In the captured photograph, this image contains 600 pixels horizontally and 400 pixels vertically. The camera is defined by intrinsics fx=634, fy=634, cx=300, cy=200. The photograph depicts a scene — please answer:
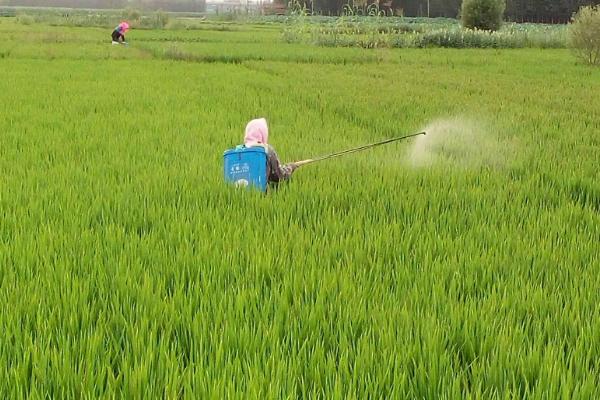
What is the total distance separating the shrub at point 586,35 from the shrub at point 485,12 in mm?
11529

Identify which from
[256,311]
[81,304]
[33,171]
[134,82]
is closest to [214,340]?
[256,311]

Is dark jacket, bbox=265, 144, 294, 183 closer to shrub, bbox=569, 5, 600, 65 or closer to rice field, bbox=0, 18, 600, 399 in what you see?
rice field, bbox=0, 18, 600, 399

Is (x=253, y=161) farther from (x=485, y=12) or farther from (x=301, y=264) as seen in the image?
(x=485, y=12)

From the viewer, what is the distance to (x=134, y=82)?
9.16m

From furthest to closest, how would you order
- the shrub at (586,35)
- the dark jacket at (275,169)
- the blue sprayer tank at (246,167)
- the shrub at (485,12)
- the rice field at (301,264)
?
the shrub at (485,12) < the shrub at (586,35) < the dark jacket at (275,169) < the blue sprayer tank at (246,167) < the rice field at (301,264)

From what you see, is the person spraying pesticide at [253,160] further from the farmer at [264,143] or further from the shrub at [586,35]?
the shrub at [586,35]

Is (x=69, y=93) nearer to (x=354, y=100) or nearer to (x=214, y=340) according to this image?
(x=354, y=100)

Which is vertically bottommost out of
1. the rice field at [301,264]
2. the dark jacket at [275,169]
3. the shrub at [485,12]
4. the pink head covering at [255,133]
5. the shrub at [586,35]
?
the rice field at [301,264]

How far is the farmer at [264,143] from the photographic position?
10.2 ft

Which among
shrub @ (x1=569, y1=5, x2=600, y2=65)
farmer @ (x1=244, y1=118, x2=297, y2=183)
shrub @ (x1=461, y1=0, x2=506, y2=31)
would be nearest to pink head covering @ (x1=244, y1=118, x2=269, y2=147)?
farmer @ (x1=244, y1=118, x2=297, y2=183)

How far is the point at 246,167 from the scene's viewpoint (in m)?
3.15

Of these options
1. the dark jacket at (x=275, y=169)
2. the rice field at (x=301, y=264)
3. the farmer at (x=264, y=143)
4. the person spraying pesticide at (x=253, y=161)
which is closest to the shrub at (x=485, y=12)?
the rice field at (x=301, y=264)

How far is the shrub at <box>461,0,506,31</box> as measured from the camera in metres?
27.1

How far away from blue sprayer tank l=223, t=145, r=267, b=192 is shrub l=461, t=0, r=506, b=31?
26.4 m
